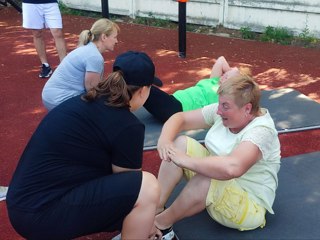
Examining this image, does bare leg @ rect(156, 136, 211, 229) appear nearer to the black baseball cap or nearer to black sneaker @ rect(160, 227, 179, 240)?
black sneaker @ rect(160, 227, 179, 240)

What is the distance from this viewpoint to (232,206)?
2.38 meters

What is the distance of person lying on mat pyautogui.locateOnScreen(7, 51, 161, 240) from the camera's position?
2.03 meters

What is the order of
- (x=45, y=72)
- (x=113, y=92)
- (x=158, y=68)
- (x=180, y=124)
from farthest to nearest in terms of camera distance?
(x=158, y=68)
(x=45, y=72)
(x=180, y=124)
(x=113, y=92)

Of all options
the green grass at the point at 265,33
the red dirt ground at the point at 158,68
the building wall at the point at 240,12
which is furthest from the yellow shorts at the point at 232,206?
the building wall at the point at 240,12

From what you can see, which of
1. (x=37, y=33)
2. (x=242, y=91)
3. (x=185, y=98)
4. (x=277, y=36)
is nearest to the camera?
(x=242, y=91)

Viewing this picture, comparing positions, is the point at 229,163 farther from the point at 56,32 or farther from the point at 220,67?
the point at 56,32

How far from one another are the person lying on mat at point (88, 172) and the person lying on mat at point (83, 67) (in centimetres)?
168

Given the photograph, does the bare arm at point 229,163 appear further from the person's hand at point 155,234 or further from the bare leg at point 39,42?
the bare leg at point 39,42

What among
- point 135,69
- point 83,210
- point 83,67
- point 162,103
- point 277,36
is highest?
point 135,69

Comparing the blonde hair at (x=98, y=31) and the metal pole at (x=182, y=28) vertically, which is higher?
the blonde hair at (x=98, y=31)

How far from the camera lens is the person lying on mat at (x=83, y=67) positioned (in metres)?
3.82

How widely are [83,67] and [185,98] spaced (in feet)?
3.16

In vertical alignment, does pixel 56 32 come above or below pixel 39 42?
above

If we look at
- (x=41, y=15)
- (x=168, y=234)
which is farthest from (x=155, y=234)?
(x=41, y=15)
